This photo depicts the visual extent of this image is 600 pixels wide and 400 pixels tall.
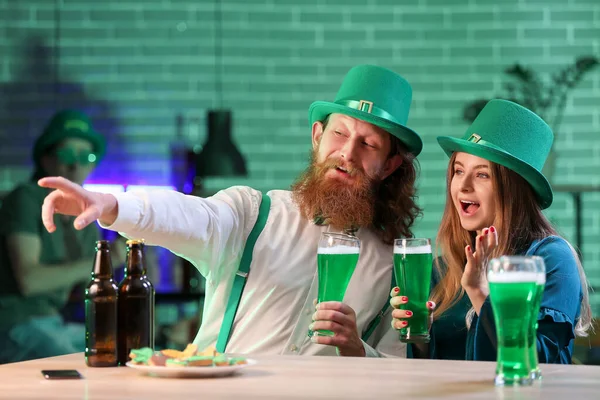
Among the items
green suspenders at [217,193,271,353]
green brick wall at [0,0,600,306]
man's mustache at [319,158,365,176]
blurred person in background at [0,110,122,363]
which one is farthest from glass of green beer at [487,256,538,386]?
green brick wall at [0,0,600,306]

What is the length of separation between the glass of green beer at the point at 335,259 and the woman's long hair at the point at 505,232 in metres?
0.57

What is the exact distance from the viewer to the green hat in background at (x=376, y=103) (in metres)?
3.36

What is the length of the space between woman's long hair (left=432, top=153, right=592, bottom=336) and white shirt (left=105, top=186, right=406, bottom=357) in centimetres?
20

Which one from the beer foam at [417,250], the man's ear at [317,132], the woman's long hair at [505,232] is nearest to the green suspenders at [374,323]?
the woman's long hair at [505,232]

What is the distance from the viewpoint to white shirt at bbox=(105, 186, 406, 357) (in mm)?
3088

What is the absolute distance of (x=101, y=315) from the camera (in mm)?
2277

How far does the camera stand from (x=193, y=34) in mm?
6344

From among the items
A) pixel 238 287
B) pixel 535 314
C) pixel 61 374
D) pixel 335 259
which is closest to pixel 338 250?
pixel 335 259

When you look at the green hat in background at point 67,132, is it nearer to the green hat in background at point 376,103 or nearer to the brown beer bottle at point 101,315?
the green hat in background at point 376,103

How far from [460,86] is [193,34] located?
1720 mm

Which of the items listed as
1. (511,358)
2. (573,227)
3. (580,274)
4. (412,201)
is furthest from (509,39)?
(511,358)

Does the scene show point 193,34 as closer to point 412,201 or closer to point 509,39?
point 509,39

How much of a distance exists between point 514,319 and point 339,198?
1.39 metres

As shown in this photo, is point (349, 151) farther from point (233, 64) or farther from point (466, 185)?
point (233, 64)
